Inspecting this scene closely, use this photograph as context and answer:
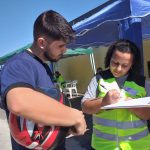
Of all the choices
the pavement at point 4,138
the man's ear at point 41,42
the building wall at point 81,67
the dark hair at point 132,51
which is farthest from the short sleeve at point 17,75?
the building wall at point 81,67

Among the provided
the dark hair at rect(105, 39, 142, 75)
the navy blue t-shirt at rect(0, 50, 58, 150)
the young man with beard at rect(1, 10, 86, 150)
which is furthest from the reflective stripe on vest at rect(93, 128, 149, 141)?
the navy blue t-shirt at rect(0, 50, 58, 150)

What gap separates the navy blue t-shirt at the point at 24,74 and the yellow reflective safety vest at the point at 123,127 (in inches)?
28.2

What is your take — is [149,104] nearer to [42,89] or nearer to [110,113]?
[110,113]

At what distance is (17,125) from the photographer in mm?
1450

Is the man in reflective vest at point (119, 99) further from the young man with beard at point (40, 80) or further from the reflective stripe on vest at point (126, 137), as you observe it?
the young man with beard at point (40, 80)

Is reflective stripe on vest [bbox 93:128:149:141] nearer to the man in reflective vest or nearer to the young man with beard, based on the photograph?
the man in reflective vest

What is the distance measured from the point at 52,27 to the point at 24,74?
0.27m

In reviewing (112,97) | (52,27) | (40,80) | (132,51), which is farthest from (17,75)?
(132,51)

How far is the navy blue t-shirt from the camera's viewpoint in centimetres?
138

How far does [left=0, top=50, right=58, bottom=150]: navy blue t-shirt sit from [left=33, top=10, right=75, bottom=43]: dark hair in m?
0.13

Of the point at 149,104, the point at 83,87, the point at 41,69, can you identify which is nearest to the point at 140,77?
the point at 149,104

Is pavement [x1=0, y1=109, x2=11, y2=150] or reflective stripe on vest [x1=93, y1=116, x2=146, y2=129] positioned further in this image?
pavement [x1=0, y1=109, x2=11, y2=150]

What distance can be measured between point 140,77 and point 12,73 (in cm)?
117

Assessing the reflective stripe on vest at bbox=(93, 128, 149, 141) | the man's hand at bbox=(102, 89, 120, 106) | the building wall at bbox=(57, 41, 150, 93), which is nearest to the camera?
the man's hand at bbox=(102, 89, 120, 106)
